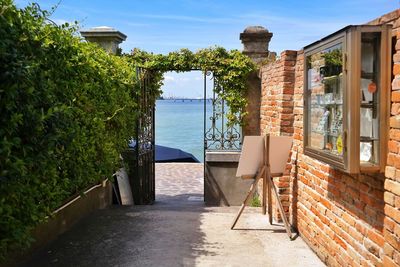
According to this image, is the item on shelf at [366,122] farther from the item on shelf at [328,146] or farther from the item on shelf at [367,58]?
the item on shelf at [328,146]

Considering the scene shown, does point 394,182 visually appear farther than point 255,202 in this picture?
No

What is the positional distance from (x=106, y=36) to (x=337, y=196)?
6.50 meters

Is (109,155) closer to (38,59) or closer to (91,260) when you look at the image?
(91,260)

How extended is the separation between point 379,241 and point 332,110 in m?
1.29

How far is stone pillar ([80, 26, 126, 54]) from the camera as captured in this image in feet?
29.8

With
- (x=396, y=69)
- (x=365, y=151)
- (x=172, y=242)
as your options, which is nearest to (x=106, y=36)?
(x=172, y=242)

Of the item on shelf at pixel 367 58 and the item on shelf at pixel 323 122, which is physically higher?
the item on shelf at pixel 367 58

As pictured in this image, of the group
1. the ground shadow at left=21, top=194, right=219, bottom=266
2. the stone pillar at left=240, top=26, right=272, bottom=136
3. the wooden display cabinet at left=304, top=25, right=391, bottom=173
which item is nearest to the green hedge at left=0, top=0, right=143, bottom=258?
the ground shadow at left=21, top=194, right=219, bottom=266

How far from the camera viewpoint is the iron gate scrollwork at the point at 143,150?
8586 millimetres

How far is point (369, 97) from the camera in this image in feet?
11.0

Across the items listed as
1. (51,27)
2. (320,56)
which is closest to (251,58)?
Answer: (320,56)

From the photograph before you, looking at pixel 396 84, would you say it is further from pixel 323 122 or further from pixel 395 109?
pixel 323 122

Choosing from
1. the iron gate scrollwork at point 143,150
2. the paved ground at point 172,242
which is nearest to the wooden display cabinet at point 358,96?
the paved ground at point 172,242

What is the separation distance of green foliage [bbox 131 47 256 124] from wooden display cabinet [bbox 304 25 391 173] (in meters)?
5.02
